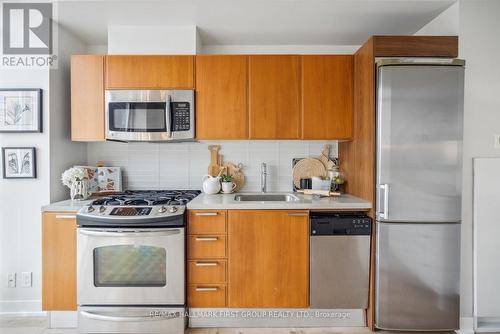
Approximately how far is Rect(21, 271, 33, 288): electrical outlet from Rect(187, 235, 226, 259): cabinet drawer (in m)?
1.39

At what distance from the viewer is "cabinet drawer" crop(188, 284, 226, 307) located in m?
2.22

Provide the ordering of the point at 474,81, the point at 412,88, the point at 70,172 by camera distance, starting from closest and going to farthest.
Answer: the point at 412,88 → the point at 474,81 → the point at 70,172

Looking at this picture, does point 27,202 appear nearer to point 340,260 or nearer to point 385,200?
point 340,260

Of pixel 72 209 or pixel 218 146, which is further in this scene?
pixel 218 146

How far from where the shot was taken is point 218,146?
2.91m

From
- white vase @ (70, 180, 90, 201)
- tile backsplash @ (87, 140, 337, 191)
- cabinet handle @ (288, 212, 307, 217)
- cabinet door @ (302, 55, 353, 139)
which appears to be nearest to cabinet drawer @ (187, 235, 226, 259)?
cabinet handle @ (288, 212, 307, 217)

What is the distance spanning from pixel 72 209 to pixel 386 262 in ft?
7.60

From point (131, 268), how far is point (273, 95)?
1.74 meters

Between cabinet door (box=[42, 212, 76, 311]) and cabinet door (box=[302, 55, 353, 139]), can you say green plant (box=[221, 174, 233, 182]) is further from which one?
cabinet door (box=[42, 212, 76, 311])

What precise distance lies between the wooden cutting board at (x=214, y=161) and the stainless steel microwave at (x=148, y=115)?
44 centimetres

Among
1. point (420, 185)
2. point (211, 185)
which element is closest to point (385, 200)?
point (420, 185)

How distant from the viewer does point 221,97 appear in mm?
2504

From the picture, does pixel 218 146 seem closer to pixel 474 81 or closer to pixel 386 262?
pixel 386 262

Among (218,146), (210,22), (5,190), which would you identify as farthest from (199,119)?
(5,190)
